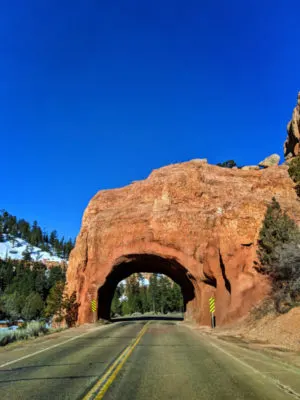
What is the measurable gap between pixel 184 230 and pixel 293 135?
2993cm

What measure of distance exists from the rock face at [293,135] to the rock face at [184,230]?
59.0 ft

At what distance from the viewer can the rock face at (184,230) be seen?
95.2ft

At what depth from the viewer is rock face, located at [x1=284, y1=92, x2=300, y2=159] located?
52706mm

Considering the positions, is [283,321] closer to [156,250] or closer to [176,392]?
[176,392]

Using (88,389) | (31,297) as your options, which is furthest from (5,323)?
(88,389)

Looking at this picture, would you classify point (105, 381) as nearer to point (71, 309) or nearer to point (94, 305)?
point (94, 305)

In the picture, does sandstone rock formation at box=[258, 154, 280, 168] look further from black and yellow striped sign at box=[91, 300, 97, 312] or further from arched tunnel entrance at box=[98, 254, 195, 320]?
black and yellow striped sign at box=[91, 300, 97, 312]

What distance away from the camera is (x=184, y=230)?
36031 millimetres

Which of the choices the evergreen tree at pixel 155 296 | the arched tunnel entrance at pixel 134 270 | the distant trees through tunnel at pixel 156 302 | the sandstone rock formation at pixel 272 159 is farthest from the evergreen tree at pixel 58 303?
the evergreen tree at pixel 155 296

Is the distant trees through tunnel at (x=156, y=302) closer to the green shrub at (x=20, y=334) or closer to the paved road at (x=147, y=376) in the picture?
the green shrub at (x=20, y=334)

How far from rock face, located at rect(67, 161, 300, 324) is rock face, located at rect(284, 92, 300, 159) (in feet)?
59.0

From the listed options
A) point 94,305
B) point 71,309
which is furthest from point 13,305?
point 94,305

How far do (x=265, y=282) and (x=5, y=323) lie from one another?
74073 millimetres

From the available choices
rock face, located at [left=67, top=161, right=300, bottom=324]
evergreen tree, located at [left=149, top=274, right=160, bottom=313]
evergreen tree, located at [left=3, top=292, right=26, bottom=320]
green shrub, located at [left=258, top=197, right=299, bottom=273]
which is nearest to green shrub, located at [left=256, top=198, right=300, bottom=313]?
green shrub, located at [left=258, top=197, right=299, bottom=273]
